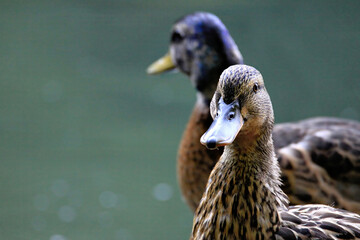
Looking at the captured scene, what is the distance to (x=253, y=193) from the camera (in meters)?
1.70

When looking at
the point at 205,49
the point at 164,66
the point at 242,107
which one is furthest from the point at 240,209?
the point at 164,66

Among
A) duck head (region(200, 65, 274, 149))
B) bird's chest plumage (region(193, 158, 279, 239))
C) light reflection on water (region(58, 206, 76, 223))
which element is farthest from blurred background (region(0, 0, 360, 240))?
duck head (region(200, 65, 274, 149))

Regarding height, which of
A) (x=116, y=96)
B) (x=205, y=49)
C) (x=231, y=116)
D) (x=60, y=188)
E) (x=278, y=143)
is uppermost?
(x=116, y=96)

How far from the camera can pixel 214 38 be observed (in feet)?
9.94

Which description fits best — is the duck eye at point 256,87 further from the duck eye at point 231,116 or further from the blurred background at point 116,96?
the blurred background at point 116,96

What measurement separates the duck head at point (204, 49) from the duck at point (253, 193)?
1.29 m

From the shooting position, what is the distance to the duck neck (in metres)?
1.68

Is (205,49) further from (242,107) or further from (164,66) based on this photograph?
(242,107)

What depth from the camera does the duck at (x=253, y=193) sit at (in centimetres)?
163

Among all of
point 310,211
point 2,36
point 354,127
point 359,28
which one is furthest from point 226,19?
point 310,211

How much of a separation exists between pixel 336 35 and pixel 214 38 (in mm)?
3647

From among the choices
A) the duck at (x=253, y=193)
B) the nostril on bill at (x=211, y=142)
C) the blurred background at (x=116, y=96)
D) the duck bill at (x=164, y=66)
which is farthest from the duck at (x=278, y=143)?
the nostril on bill at (x=211, y=142)

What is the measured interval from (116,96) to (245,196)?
3.96 m

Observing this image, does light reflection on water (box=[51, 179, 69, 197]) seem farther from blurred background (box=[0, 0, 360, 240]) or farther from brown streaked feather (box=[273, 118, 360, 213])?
brown streaked feather (box=[273, 118, 360, 213])
